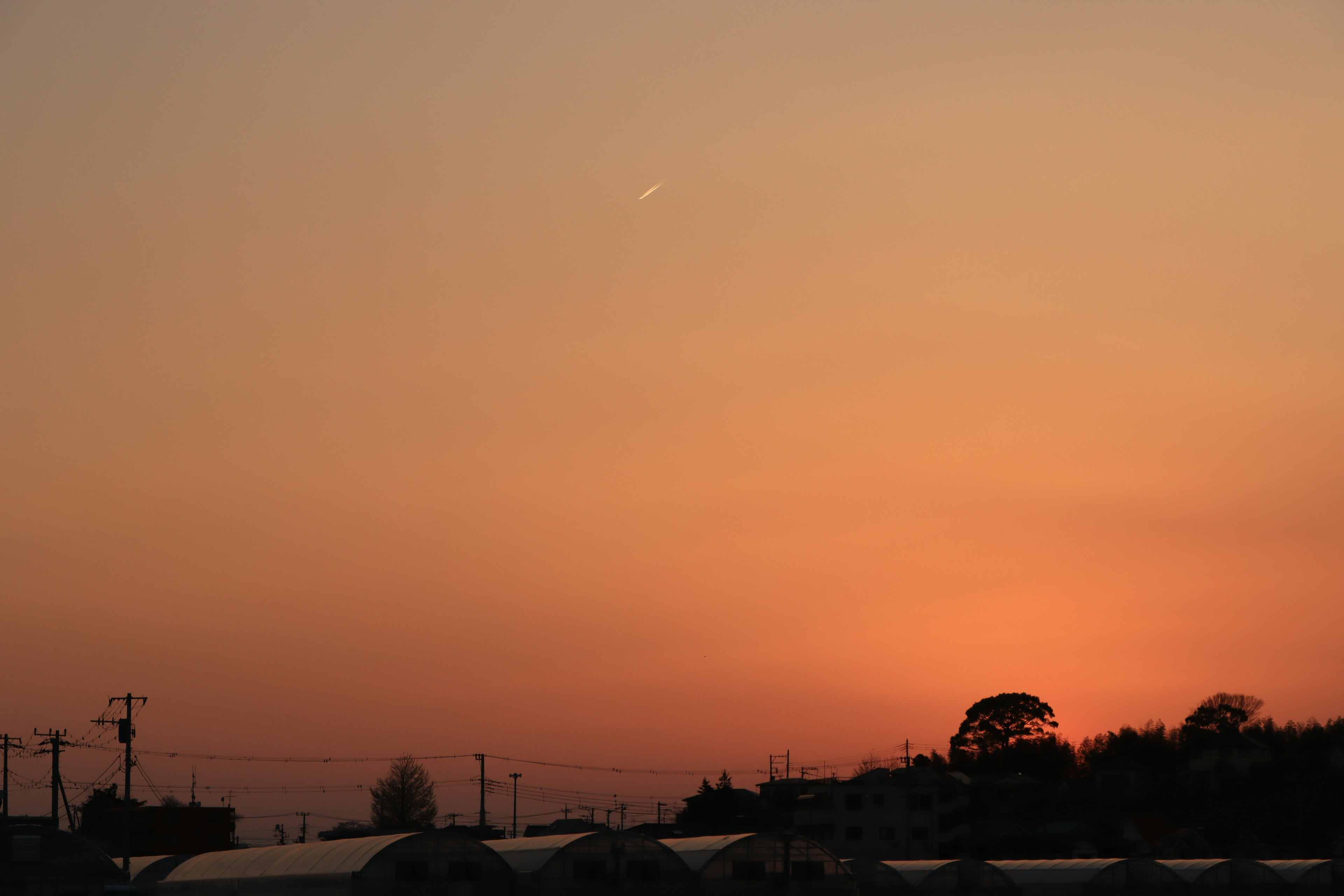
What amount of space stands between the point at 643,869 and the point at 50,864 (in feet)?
68.0

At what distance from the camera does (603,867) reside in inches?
1756

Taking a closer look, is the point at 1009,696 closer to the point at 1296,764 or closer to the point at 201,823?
the point at 1296,764

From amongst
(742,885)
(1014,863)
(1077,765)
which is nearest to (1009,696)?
(1077,765)

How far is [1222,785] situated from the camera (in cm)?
11600

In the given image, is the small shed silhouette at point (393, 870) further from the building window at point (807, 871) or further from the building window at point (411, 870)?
the building window at point (807, 871)

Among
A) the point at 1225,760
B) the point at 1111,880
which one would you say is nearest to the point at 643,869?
the point at 1111,880

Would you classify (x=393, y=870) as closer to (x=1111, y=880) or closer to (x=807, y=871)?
(x=807, y=871)

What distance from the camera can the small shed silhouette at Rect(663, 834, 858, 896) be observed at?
4584 centimetres

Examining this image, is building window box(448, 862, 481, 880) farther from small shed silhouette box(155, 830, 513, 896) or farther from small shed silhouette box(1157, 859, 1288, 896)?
small shed silhouette box(1157, 859, 1288, 896)

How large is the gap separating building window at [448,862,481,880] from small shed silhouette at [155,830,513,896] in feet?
0.05

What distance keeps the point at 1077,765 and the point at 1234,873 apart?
72.4 m

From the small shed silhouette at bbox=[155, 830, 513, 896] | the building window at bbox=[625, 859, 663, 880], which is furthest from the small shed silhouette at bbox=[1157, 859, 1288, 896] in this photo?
the small shed silhouette at bbox=[155, 830, 513, 896]

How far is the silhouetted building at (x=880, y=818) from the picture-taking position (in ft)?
305

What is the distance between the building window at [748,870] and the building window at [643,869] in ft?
9.28
